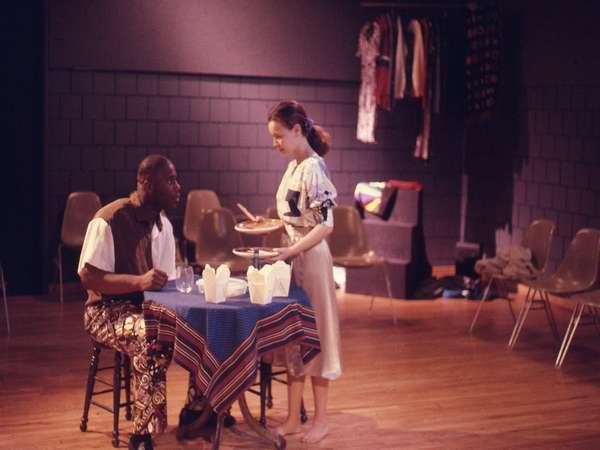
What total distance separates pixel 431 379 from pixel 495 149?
161 inches

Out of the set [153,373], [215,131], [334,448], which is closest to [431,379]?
[334,448]

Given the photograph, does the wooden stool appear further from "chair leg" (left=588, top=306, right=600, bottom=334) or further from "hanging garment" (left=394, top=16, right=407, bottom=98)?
"hanging garment" (left=394, top=16, right=407, bottom=98)

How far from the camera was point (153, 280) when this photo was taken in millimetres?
4645

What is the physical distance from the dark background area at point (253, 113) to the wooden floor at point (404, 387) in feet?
3.92

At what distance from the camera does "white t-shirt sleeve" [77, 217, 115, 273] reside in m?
4.66

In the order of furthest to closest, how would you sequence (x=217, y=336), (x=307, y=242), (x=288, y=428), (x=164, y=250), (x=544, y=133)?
1. (x=544, y=133)
2. (x=288, y=428)
3. (x=307, y=242)
4. (x=164, y=250)
5. (x=217, y=336)

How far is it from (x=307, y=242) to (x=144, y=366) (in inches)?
39.4

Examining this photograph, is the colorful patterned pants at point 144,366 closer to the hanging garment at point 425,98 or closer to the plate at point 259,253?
the plate at point 259,253

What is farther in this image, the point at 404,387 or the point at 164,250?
the point at 404,387

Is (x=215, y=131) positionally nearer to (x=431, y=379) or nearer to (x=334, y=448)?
(x=431, y=379)

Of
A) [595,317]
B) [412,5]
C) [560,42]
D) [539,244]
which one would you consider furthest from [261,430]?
[412,5]

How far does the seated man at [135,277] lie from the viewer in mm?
4656

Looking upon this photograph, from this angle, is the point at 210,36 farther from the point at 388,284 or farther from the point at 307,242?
the point at 307,242

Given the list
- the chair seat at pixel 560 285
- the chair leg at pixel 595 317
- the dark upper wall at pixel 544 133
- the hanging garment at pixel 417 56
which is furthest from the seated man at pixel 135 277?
the hanging garment at pixel 417 56
